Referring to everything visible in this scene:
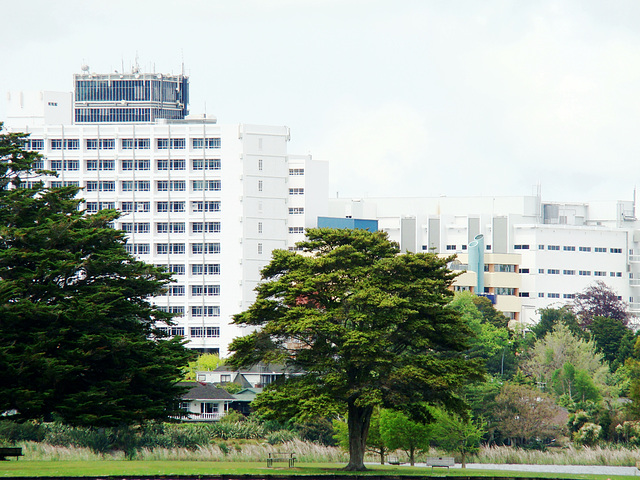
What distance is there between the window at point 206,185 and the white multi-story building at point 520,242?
98.6 feet

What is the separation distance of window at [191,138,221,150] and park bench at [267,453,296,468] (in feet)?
283

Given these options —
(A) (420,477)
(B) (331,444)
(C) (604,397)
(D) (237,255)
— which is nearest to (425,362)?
(A) (420,477)

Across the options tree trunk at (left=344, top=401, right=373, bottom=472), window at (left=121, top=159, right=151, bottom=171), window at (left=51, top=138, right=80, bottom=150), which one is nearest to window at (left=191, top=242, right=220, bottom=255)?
window at (left=121, top=159, right=151, bottom=171)

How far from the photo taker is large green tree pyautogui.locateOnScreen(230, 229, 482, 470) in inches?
2005

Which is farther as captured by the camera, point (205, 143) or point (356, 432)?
point (205, 143)

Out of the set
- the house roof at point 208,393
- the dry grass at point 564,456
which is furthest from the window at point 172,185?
the dry grass at point 564,456

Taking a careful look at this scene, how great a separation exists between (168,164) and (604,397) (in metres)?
73.1

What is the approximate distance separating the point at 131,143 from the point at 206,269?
20605mm

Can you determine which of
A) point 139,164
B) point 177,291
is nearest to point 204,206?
point 139,164

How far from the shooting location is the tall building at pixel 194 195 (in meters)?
146

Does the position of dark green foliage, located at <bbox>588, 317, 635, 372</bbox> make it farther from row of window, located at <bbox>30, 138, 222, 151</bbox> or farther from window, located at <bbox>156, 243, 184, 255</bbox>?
row of window, located at <bbox>30, 138, 222, 151</bbox>

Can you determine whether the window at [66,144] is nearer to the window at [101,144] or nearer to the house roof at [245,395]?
the window at [101,144]

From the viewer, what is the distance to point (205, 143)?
14862 cm

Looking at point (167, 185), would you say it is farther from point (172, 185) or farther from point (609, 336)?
point (609, 336)
